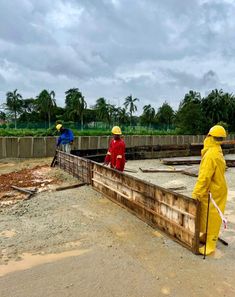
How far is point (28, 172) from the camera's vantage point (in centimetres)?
1014

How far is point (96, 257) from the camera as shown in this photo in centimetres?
397

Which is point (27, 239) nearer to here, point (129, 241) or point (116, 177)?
point (129, 241)

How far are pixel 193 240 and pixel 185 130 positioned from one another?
29259mm

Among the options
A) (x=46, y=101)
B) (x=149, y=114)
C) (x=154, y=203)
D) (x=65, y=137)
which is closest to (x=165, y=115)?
(x=149, y=114)

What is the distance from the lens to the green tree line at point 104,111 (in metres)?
42.4

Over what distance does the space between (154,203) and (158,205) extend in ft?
0.42

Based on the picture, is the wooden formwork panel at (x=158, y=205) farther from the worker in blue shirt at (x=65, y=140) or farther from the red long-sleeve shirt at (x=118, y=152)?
the worker in blue shirt at (x=65, y=140)

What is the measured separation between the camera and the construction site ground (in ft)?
10.7

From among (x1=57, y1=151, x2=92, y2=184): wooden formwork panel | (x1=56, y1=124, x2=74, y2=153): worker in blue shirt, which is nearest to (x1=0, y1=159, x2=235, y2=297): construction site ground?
(x1=57, y1=151, x2=92, y2=184): wooden formwork panel

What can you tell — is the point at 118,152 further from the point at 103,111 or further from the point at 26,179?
the point at 103,111

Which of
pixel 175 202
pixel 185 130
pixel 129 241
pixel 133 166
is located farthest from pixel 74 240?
pixel 185 130

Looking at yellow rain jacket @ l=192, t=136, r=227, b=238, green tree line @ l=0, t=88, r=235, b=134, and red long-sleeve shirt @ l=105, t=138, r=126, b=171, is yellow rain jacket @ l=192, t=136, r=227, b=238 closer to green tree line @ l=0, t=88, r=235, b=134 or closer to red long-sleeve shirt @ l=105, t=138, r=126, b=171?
red long-sleeve shirt @ l=105, t=138, r=126, b=171

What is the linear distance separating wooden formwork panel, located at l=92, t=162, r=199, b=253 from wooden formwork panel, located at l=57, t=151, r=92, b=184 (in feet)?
3.59

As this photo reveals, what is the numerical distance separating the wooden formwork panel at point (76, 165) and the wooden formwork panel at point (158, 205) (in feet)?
3.59
